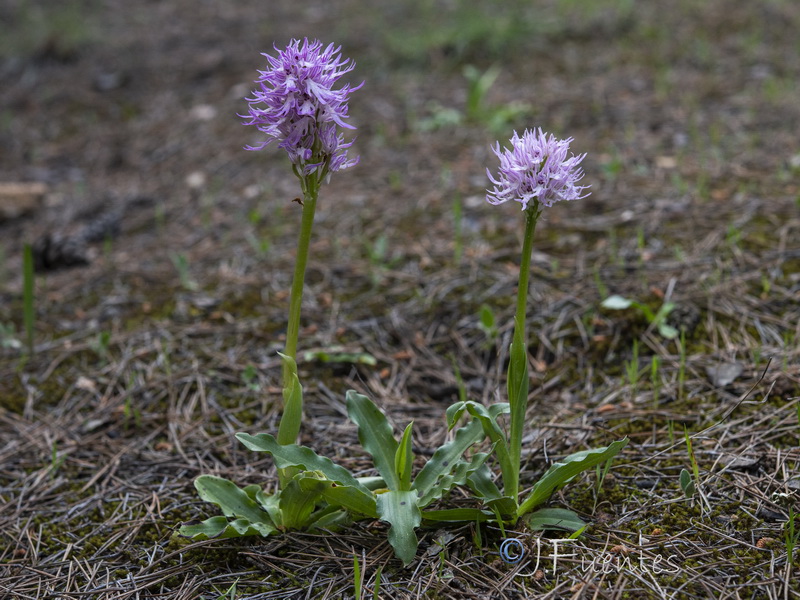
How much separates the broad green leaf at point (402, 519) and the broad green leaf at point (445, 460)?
0.07 m

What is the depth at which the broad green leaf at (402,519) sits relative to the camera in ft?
6.06

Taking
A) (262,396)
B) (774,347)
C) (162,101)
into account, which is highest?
(162,101)

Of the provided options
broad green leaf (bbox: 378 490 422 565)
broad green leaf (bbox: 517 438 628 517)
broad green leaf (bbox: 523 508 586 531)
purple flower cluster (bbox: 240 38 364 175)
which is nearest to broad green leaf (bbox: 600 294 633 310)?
broad green leaf (bbox: 517 438 628 517)

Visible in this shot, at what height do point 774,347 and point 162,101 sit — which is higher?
point 162,101

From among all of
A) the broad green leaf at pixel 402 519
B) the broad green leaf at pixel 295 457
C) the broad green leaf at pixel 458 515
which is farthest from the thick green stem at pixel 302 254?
the broad green leaf at pixel 458 515

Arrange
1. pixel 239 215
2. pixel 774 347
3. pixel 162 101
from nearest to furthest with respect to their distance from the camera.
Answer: pixel 774 347
pixel 239 215
pixel 162 101

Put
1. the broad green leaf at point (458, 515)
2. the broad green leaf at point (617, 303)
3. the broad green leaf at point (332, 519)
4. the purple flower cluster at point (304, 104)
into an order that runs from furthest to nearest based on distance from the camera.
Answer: the broad green leaf at point (617, 303), the broad green leaf at point (332, 519), the broad green leaf at point (458, 515), the purple flower cluster at point (304, 104)

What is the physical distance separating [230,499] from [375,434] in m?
0.48

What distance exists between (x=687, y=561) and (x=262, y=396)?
1671 millimetres


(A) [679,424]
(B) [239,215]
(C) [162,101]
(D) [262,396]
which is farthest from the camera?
(C) [162,101]

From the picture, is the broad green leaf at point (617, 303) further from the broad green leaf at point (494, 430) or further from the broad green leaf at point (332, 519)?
the broad green leaf at point (332, 519)

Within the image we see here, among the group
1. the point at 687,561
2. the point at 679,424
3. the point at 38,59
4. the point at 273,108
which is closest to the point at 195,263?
the point at 273,108

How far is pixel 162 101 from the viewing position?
6.46m

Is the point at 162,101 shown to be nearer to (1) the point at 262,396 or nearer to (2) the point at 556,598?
(1) the point at 262,396
